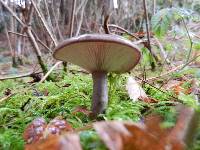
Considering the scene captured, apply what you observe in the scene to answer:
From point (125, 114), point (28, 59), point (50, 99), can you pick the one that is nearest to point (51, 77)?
point (50, 99)

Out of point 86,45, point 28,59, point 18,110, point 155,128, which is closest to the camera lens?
point 155,128

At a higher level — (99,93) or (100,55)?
(100,55)

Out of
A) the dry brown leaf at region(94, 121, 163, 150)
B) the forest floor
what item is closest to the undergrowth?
the forest floor

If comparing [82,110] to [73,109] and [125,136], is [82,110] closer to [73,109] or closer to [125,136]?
[73,109]

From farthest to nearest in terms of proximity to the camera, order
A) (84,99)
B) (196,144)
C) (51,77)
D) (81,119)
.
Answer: (51,77)
(84,99)
(81,119)
(196,144)

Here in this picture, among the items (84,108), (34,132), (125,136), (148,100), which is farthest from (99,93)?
(125,136)

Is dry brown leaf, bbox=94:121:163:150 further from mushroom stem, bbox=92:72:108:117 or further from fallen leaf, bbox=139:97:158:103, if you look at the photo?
fallen leaf, bbox=139:97:158:103

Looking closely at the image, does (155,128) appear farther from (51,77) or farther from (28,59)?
(28,59)
